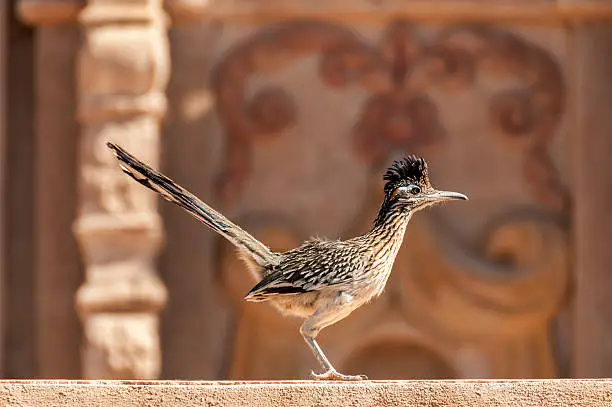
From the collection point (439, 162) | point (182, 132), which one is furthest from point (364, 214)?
point (182, 132)

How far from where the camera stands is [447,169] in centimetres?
1266

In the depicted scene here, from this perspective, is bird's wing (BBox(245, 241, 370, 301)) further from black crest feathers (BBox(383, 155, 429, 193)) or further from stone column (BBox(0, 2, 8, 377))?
stone column (BBox(0, 2, 8, 377))

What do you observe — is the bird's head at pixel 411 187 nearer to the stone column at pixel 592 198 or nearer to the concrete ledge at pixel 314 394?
the concrete ledge at pixel 314 394

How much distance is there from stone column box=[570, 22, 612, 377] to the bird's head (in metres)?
5.72

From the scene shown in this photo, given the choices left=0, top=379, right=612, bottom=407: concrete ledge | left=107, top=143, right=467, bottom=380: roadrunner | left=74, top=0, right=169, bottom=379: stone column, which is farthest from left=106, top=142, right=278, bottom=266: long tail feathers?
left=74, top=0, right=169, bottom=379: stone column

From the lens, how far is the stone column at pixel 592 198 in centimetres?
1254

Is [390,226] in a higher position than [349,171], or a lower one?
higher

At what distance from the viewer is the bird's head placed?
277 inches

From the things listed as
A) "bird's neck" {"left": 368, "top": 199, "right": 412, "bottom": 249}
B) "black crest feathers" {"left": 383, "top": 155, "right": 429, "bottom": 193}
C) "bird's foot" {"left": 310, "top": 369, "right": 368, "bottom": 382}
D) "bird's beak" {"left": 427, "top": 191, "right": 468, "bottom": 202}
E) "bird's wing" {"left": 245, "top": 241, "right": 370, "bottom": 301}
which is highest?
"black crest feathers" {"left": 383, "top": 155, "right": 429, "bottom": 193}

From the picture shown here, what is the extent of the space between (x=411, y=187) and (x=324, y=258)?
47 cm

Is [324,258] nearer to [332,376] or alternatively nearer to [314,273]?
[314,273]

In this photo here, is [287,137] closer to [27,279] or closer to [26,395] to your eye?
[27,279]

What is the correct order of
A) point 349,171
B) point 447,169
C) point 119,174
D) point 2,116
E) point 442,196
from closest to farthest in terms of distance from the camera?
point 442,196
point 119,174
point 447,169
point 349,171
point 2,116

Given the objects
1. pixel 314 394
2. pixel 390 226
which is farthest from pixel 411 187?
pixel 314 394
